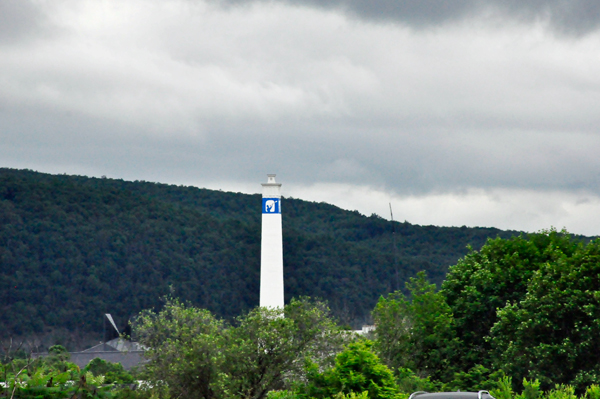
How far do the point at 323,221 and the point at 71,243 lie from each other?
44947 millimetres

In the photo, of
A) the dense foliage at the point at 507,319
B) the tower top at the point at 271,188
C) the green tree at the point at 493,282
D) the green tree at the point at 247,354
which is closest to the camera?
the dense foliage at the point at 507,319

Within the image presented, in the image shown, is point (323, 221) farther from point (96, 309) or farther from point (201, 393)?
point (201, 393)

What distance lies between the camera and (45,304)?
10075 centimetres

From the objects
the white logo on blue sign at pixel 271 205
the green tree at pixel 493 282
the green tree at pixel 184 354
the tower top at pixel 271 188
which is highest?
the tower top at pixel 271 188

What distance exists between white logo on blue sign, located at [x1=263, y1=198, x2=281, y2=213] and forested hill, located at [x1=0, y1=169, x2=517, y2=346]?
2089 inches

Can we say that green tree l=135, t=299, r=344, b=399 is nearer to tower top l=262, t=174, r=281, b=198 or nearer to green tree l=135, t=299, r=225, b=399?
green tree l=135, t=299, r=225, b=399

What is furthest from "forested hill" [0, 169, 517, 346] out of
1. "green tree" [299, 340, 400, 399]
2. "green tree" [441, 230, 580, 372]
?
"green tree" [299, 340, 400, 399]

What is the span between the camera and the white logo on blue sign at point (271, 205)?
4253 centimetres

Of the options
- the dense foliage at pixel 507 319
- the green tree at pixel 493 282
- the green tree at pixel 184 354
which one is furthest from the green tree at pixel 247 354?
the green tree at pixel 493 282

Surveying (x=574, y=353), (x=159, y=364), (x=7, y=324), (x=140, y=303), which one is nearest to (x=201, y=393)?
(x=159, y=364)

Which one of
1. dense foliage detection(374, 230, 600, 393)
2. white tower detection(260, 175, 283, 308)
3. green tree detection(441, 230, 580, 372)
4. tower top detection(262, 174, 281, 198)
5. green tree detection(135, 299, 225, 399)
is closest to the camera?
dense foliage detection(374, 230, 600, 393)

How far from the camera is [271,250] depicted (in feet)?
137

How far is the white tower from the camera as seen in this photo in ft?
135

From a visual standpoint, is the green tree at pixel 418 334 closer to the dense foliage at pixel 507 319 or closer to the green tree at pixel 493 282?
the dense foliage at pixel 507 319
